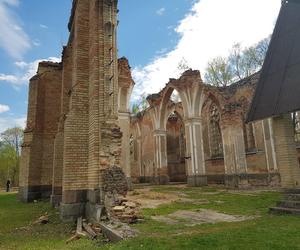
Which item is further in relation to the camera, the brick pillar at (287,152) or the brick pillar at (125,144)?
the brick pillar at (125,144)

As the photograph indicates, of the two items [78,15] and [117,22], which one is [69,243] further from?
[78,15]

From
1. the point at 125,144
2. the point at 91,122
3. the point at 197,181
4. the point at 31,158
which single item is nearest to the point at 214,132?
the point at 197,181

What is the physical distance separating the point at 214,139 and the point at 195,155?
575 centimetres

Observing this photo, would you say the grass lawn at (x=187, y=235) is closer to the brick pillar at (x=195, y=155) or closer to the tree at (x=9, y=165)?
the brick pillar at (x=195, y=155)

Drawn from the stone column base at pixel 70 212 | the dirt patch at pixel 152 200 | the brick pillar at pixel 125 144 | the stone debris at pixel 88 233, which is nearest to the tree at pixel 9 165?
the brick pillar at pixel 125 144

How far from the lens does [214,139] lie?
86.4 feet

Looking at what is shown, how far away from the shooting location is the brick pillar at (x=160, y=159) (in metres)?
25.2

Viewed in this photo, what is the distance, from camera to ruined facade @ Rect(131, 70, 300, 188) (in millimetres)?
19312

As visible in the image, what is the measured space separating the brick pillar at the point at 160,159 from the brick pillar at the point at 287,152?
57.8ft

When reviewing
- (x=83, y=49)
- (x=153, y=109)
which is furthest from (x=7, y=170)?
(x=83, y=49)

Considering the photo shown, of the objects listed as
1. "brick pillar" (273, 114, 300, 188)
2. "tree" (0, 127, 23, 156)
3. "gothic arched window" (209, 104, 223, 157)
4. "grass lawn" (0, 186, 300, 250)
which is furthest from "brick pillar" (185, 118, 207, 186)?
"tree" (0, 127, 23, 156)

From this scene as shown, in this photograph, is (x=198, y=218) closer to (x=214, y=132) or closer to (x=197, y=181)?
(x=197, y=181)

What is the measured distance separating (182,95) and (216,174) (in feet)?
25.2

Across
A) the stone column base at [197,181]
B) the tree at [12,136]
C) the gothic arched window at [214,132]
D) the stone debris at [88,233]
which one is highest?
the tree at [12,136]
